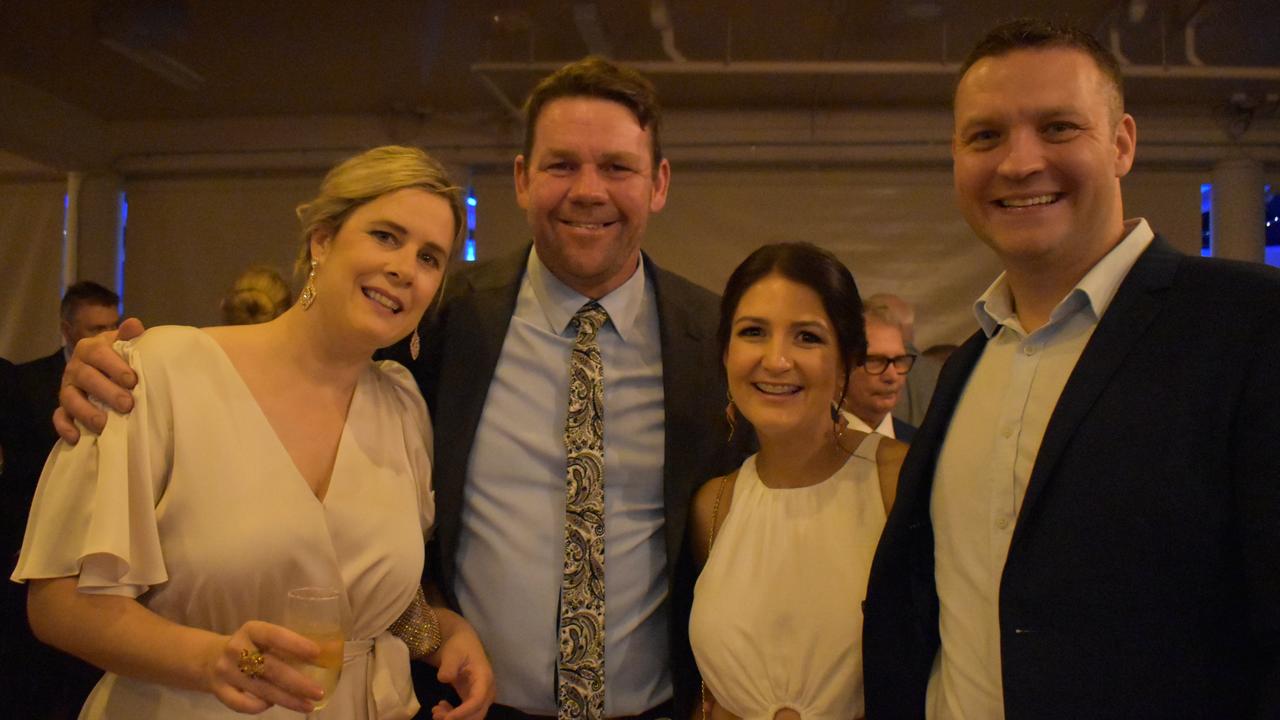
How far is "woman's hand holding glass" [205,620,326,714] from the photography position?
4.82ft

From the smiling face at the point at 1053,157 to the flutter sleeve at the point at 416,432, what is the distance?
132 cm

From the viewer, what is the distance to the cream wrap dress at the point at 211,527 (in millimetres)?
1645

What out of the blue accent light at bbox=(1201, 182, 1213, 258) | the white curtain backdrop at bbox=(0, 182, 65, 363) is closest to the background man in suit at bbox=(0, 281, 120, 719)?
the white curtain backdrop at bbox=(0, 182, 65, 363)

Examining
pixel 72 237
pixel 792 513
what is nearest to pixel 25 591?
pixel 792 513

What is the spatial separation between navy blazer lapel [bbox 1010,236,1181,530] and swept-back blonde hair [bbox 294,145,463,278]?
134 centimetres

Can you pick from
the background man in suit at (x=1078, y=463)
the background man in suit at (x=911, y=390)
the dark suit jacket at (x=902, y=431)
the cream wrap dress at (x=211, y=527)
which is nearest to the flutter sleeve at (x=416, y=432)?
the cream wrap dress at (x=211, y=527)

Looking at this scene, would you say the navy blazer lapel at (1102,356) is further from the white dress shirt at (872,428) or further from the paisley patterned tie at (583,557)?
the white dress shirt at (872,428)

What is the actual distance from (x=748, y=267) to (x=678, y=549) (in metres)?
0.69

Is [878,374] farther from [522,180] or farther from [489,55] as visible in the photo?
[489,55]

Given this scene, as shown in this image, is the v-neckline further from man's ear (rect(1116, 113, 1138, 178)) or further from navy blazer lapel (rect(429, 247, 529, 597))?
man's ear (rect(1116, 113, 1138, 178))

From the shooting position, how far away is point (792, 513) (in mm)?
2154

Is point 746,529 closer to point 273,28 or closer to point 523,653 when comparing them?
point 523,653

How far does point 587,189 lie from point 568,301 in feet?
0.94

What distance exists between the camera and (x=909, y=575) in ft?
6.07
